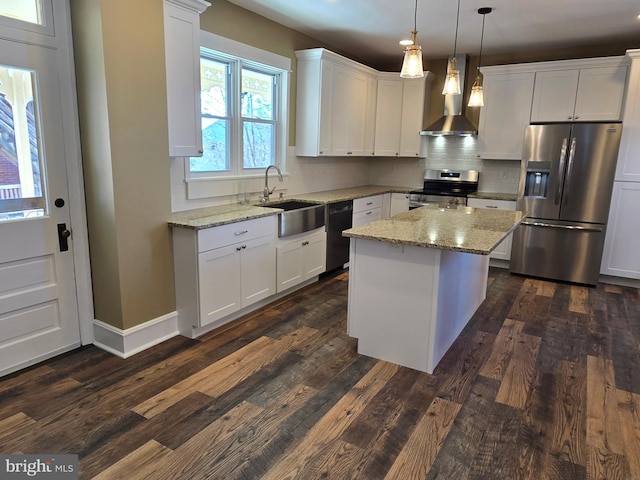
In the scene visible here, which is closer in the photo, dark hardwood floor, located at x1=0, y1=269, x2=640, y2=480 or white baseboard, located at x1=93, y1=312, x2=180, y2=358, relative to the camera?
dark hardwood floor, located at x1=0, y1=269, x2=640, y2=480

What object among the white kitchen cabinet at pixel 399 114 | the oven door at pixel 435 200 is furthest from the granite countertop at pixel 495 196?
the white kitchen cabinet at pixel 399 114

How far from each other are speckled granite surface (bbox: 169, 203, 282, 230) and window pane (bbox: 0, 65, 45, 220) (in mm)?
866

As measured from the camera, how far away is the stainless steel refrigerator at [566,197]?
441 cm

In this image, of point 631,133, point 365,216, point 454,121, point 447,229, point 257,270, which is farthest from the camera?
point 454,121

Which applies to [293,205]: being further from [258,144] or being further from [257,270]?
[257,270]

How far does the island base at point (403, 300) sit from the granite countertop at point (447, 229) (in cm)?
9

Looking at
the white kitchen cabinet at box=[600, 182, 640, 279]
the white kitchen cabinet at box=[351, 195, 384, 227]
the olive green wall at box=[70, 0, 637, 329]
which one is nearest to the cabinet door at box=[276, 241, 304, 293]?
Answer: the olive green wall at box=[70, 0, 637, 329]

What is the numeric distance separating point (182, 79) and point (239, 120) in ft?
3.39

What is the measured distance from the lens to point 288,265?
4004 millimetres

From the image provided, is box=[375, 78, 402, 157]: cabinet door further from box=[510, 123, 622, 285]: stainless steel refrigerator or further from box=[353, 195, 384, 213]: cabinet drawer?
box=[510, 123, 622, 285]: stainless steel refrigerator

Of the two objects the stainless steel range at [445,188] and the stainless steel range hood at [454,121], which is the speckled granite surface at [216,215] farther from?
the stainless steel range hood at [454,121]

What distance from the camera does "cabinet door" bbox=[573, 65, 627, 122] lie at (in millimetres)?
4492

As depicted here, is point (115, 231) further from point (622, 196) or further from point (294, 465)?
point (622, 196)

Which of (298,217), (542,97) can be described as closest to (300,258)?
(298,217)
